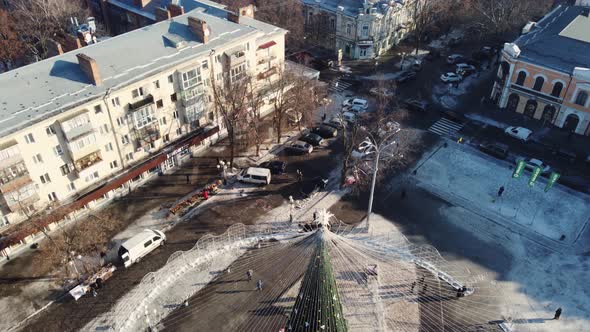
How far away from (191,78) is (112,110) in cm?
951

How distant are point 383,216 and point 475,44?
178ft

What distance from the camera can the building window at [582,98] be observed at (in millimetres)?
59375

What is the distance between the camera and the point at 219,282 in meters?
42.4

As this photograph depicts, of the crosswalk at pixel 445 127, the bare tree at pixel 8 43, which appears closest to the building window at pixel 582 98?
the crosswalk at pixel 445 127

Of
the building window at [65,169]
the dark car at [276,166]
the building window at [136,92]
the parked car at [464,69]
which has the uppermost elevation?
the building window at [136,92]

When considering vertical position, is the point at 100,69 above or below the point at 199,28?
below

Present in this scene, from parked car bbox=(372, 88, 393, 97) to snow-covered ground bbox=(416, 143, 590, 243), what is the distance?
11.8 metres

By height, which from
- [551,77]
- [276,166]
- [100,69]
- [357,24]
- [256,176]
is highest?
[100,69]

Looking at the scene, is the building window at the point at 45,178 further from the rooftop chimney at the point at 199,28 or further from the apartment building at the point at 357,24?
the apartment building at the point at 357,24

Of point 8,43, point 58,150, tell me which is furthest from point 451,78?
point 8,43

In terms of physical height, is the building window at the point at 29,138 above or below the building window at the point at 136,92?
below

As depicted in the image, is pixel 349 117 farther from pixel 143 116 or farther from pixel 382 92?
pixel 143 116

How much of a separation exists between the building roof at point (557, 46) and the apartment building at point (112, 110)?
36121mm

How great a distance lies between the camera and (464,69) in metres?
77.8
